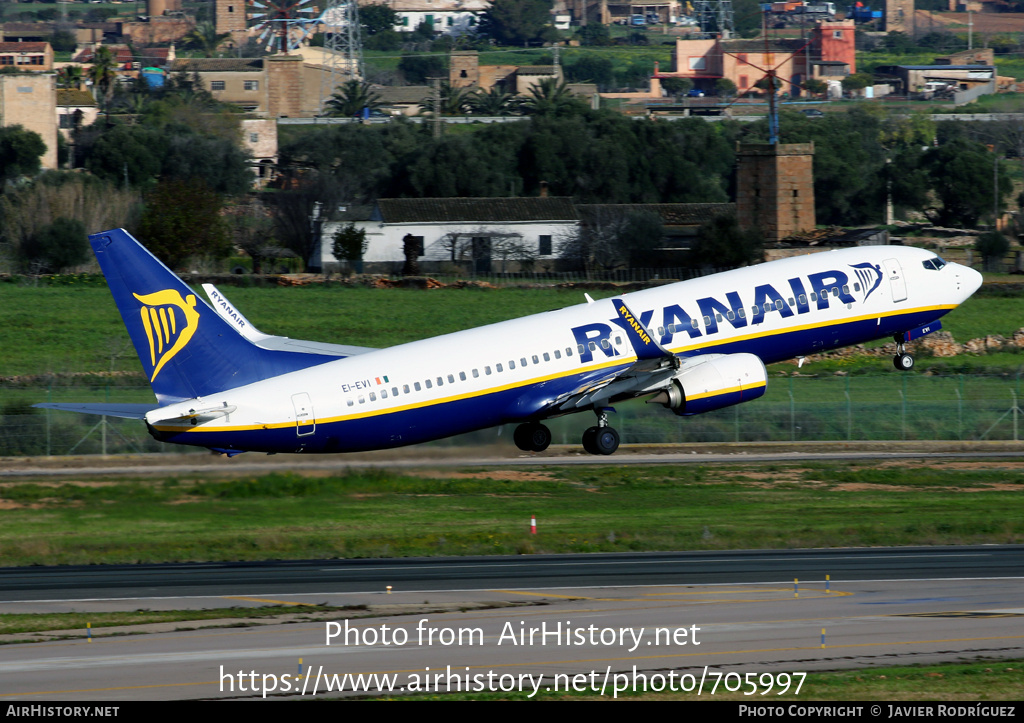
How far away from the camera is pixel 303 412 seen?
4094 cm

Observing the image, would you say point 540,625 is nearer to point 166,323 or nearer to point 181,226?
point 166,323

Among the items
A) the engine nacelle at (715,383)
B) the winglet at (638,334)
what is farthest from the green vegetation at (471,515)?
the winglet at (638,334)

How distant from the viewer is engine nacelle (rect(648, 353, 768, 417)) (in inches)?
Answer: 1769

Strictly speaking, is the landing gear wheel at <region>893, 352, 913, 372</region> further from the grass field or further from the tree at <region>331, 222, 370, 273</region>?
the tree at <region>331, 222, 370, 273</region>

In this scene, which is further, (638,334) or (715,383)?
(638,334)

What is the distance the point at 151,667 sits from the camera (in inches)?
1058

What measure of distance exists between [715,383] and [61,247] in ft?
284

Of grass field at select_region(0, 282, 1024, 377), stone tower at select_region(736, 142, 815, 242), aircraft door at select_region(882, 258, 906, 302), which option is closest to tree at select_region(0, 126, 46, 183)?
grass field at select_region(0, 282, 1024, 377)

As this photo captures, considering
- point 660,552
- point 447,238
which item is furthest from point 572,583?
point 447,238

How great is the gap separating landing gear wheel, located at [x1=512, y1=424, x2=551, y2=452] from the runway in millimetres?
7880

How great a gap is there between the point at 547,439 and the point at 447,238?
3230 inches

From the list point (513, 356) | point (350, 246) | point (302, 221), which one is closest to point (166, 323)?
point (513, 356)

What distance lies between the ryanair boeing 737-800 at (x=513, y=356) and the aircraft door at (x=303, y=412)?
63 mm
